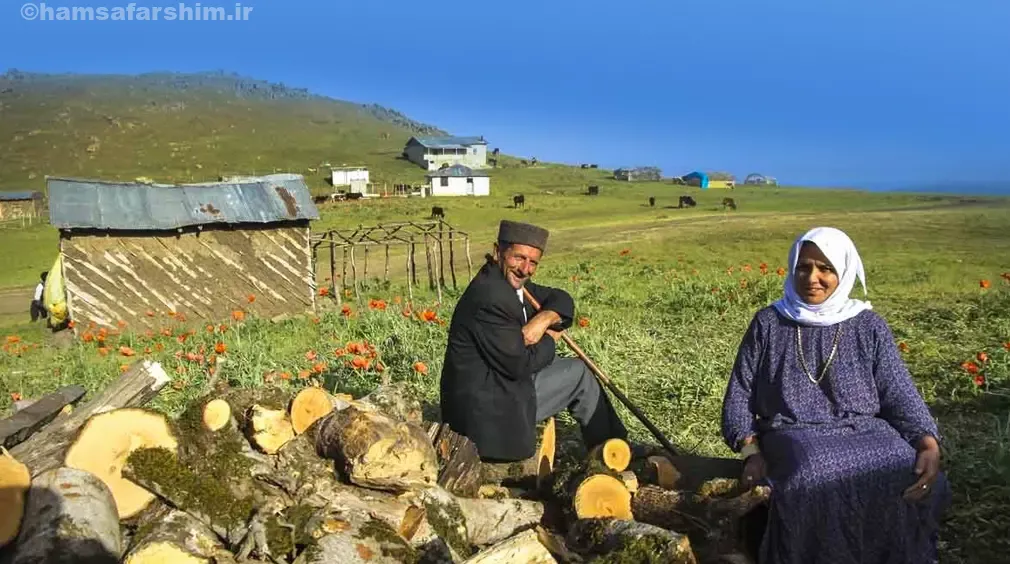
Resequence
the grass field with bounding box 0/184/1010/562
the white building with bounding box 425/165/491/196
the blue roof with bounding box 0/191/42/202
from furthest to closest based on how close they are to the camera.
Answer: the white building with bounding box 425/165/491/196 → the blue roof with bounding box 0/191/42/202 → the grass field with bounding box 0/184/1010/562

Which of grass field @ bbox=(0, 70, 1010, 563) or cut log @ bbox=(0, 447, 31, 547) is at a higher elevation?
cut log @ bbox=(0, 447, 31, 547)

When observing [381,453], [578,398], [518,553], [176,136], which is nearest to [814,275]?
[578,398]

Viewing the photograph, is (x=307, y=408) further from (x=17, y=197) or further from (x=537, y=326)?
(x=17, y=197)

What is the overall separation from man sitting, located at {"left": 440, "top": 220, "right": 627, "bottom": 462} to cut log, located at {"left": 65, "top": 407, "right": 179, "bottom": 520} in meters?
1.60

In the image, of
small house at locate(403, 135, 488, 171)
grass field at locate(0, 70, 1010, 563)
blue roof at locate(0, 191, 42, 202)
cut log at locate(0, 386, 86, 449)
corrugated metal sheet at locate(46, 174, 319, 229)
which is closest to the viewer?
cut log at locate(0, 386, 86, 449)

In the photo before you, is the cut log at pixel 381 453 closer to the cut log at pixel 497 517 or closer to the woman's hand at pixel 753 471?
the cut log at pixel 497 517

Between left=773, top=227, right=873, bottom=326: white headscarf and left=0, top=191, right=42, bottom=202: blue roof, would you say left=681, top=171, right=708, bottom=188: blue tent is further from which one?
left=773, top=227, right=873, bottom=326: white headscarf

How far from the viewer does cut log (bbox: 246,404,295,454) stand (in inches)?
159

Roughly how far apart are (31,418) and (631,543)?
4.30 metres

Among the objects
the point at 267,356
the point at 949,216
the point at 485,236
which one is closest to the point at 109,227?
the point at 267,356

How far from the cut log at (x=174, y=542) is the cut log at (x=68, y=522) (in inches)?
5.7

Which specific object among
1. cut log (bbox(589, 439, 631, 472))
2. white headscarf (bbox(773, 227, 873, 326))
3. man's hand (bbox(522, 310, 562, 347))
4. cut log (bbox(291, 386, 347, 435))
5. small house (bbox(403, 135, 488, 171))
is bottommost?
cut log (bbox(589, 439, 631, 472))

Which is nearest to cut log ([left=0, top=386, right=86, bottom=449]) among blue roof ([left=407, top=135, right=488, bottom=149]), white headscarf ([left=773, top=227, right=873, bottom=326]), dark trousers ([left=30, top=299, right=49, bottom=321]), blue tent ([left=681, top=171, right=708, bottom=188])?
white headscarf ([left=773, top=227, right=873, bottom=326])

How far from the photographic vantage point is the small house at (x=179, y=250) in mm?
12812
